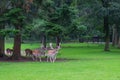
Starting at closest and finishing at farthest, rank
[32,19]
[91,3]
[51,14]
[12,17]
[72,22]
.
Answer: [12,17] → [32,19] → [51,14] → [72,22] → [91,3]

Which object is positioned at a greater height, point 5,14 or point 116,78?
point 5,14

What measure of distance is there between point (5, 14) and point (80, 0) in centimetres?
2101

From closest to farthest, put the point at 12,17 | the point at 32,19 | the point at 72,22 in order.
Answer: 1. the point at 12,17
2. the point at 32,19
3. the point at 72,22

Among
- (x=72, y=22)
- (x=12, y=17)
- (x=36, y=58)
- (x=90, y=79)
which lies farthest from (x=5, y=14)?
(x=90, y=79)

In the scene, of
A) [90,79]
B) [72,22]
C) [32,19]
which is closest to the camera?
[90,79]

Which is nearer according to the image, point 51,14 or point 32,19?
point 32,19

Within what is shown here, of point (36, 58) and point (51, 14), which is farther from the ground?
point (51, 14)

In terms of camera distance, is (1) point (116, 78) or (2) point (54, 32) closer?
(1) point (116, 78)

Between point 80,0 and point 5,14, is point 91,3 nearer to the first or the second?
point 80,0

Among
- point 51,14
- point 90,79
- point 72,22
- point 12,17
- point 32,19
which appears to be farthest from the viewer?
point 72,22

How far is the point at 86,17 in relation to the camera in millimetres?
47531

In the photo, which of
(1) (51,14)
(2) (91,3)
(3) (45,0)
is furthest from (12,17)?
(2) (91,3)

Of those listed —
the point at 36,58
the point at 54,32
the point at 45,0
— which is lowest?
the point at 36,58

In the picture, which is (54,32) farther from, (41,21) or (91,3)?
(91,3)
